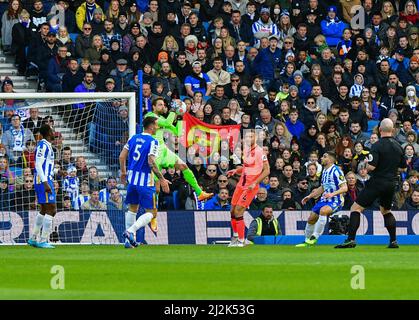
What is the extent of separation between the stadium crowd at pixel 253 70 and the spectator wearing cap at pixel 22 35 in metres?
0.03

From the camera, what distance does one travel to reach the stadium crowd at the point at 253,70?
27.5 metres

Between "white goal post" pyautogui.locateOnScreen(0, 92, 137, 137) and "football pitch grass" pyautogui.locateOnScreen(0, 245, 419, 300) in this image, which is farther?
"white goal post" pyautogui.locateOnScreen(0, 92, 137, 137)

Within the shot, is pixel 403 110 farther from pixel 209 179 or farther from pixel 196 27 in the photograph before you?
pixel 209 179

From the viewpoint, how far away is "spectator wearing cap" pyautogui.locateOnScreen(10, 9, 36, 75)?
2909cm

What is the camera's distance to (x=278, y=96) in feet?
97.8

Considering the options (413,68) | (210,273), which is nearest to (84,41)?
(413,68)

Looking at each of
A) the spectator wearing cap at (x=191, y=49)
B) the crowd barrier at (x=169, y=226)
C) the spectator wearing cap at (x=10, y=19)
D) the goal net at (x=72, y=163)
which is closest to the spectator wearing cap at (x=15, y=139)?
the goal net at (x=72, y=163)

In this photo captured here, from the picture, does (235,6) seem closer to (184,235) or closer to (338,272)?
(184,235)

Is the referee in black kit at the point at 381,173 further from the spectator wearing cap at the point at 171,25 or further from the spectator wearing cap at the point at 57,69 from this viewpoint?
the spectator wearing cap at the point at 171,25

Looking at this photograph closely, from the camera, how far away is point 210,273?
634 inches

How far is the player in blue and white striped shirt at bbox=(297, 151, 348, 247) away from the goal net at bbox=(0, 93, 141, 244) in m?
3.74

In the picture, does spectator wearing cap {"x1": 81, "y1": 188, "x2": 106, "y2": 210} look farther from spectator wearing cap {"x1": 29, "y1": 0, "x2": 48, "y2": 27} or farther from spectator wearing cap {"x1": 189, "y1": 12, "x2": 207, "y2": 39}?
spectator wearing cap {"x1": 189, "y1": 12, "x2": 207, "y2": 39}

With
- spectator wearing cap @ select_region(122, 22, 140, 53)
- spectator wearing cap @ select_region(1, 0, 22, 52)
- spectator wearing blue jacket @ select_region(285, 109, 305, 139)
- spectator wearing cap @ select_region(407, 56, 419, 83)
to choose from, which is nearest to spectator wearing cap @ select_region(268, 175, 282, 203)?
spectator wearing blue jacket @ select_region(285, 109, 305, 139)

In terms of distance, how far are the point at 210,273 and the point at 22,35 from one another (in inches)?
564
